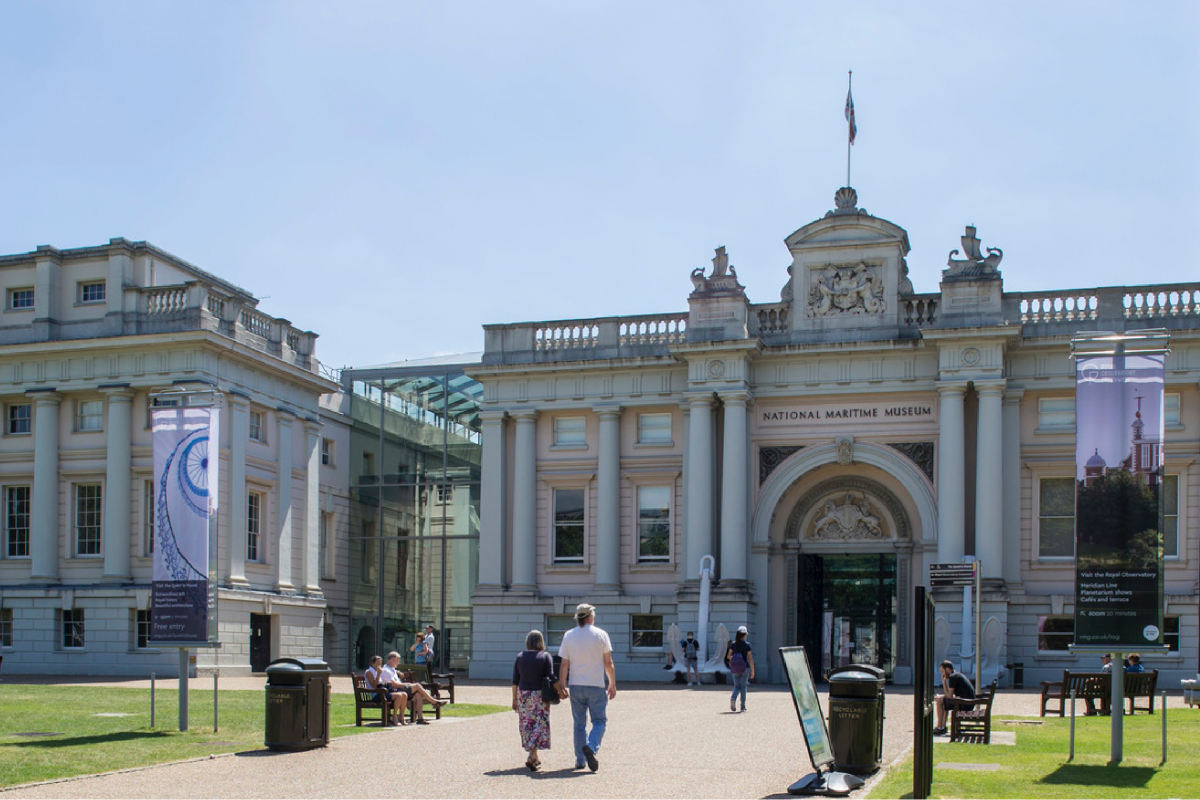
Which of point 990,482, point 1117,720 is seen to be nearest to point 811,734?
point 1117,720

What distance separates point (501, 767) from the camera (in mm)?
16172

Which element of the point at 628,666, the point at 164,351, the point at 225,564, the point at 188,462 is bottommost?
the point at 628,666

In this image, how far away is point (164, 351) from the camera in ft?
140

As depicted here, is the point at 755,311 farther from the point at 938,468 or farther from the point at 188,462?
the point at 188,462

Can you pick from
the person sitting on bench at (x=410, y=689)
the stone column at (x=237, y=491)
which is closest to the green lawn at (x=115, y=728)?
the person sitting on bench at (x=410, y=689)

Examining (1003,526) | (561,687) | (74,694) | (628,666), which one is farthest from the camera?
(628,666)

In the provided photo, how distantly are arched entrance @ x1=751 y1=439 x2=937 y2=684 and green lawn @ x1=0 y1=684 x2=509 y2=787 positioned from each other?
15.5m

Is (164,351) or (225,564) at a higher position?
(164,351)

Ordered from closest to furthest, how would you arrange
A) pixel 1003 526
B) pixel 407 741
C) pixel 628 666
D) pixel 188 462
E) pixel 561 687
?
pixel 561 687, pixel 407 741, pixel 188 462, pixel 1003 526, pixel 628 666

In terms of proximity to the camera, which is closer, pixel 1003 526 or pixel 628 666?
pixel 1003 526

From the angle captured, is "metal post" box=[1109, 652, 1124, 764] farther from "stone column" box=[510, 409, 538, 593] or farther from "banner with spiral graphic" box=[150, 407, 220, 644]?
"stone column" box=[510, 409, 538, 593]

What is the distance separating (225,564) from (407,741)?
24859mm

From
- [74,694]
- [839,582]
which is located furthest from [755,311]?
[74,694]

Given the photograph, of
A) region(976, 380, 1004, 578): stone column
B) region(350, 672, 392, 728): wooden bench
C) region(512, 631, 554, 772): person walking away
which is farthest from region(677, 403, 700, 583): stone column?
region(512, 631, 554, 772): person walking away
